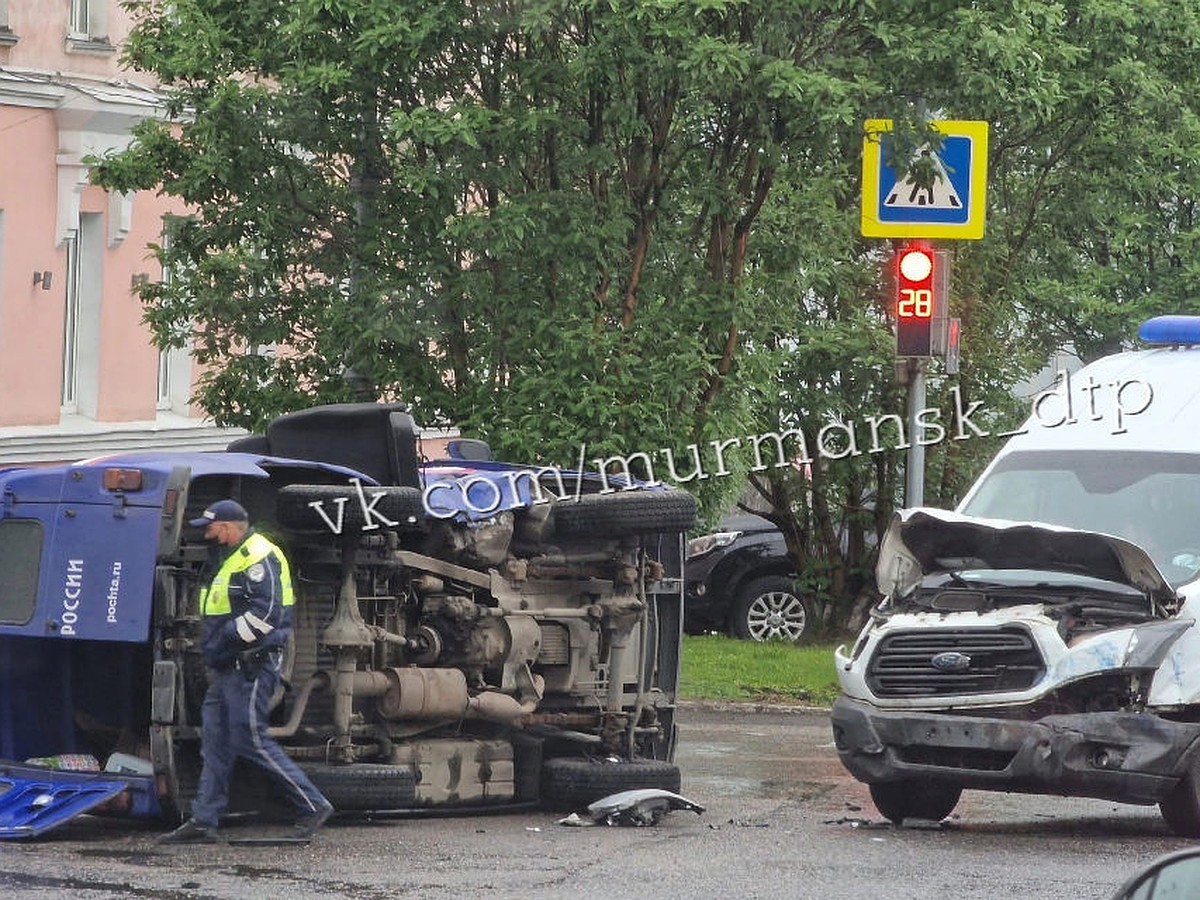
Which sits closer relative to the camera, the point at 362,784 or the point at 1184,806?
the point at 362,784

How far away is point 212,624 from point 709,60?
6050mm

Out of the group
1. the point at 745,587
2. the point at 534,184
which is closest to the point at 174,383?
the point at 745,587

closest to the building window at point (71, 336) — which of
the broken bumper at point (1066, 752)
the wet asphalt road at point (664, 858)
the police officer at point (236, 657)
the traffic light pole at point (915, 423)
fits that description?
the traffic light pole at point (915, 423)

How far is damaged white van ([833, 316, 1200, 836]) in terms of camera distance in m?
11.5

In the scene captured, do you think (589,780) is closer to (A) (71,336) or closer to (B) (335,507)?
(B) (335,507)

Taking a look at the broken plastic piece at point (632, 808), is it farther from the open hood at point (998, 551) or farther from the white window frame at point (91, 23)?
the white window frame at point (91, 23)

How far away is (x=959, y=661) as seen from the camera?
1181cm

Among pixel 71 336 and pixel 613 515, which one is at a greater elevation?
pixel 71 336

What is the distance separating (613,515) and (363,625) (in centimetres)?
141

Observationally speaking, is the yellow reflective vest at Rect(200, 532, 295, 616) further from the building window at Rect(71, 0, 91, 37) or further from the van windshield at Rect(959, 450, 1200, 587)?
the building window at Rect(71, 0, 91, 37)

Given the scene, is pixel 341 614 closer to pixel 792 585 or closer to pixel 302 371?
pixel 302 371

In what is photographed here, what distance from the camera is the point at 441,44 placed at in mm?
15836

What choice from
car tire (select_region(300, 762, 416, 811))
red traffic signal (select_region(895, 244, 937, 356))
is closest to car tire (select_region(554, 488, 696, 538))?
car tire (select_region(300, 762, 416, 811))

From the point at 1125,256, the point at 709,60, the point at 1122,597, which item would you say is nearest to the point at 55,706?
the point at 1122,597
